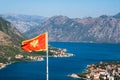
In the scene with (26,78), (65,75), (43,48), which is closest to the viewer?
(43,48)

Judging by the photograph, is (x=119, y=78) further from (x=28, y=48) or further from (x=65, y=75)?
(x=28, y=48)

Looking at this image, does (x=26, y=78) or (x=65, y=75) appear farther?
(x=65, y=75)

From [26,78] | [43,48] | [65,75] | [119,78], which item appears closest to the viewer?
[43,48]

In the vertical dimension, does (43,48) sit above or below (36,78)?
above

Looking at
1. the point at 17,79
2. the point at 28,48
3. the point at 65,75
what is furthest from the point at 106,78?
the point at 28,48

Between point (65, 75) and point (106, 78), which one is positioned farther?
point (65, 75)

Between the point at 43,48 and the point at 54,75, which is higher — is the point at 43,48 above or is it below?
above

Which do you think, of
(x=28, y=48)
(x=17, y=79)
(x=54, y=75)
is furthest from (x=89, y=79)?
(x=28, y=48)

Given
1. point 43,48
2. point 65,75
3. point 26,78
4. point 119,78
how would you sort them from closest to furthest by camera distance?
1. point 43,48
2. point 119,78
3. point 26,78
4. point 65,75

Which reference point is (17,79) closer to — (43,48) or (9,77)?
(9,77)
